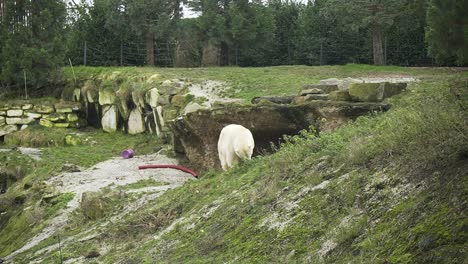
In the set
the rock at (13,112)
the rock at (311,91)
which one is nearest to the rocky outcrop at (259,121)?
the rock at (311,91)

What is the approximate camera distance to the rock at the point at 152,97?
83.4ft

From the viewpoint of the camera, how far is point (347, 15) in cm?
3391

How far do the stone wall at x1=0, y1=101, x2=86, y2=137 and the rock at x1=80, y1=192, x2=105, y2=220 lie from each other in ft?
58.3

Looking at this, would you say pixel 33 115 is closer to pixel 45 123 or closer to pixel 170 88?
pixel 45 123

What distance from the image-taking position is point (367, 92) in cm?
1475

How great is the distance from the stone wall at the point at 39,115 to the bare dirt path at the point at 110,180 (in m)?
9.75

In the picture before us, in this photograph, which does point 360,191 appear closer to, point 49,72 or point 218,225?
point 218,225

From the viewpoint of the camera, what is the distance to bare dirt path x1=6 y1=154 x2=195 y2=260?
14.1m

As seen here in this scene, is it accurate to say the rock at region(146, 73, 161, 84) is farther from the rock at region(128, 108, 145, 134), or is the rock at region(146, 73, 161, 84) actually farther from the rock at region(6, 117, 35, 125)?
the rock at region(6, 117, 35, 125)

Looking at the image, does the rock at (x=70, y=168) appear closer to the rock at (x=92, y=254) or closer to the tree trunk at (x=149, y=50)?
the rock at (x=92, y=254)

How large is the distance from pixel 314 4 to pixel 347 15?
24.4 ft

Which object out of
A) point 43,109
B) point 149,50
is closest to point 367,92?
point 43,109

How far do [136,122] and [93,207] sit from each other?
46.9 ft

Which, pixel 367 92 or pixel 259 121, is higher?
pixel 367 92
